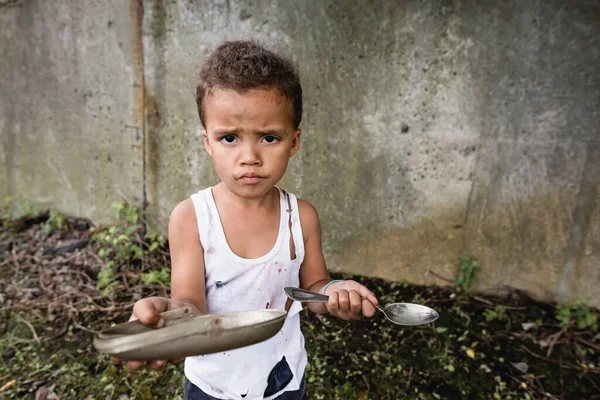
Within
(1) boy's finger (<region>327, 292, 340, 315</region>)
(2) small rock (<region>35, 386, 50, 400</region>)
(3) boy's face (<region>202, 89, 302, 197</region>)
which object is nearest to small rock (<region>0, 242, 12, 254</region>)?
(2) small rock (<region>35, 386, 50, 400</region>)

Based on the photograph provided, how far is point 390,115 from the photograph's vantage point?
2775mm

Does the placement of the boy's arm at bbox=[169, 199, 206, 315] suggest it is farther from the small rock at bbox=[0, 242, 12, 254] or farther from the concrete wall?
the small rock at bbox=[0, 242, 12, 254]

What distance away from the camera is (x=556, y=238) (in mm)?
2742

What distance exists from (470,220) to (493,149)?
55 centimetres

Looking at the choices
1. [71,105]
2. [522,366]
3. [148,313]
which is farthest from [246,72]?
[71,105]

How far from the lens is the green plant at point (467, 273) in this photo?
296 cm

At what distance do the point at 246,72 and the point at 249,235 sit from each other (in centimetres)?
53

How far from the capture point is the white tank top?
1273 millimetres

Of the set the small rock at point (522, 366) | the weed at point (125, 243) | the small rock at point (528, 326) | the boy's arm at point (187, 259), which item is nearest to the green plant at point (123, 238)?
A: the weed at point (125, 243)

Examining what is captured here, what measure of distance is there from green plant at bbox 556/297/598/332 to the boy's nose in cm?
273

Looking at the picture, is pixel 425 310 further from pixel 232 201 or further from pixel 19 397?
pixel 19 397

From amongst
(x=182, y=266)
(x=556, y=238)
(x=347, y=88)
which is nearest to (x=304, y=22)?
(x=347, y=88)

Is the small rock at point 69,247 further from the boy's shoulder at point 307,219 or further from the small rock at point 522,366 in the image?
the small rock at point 522,366

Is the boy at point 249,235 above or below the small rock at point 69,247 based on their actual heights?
above
